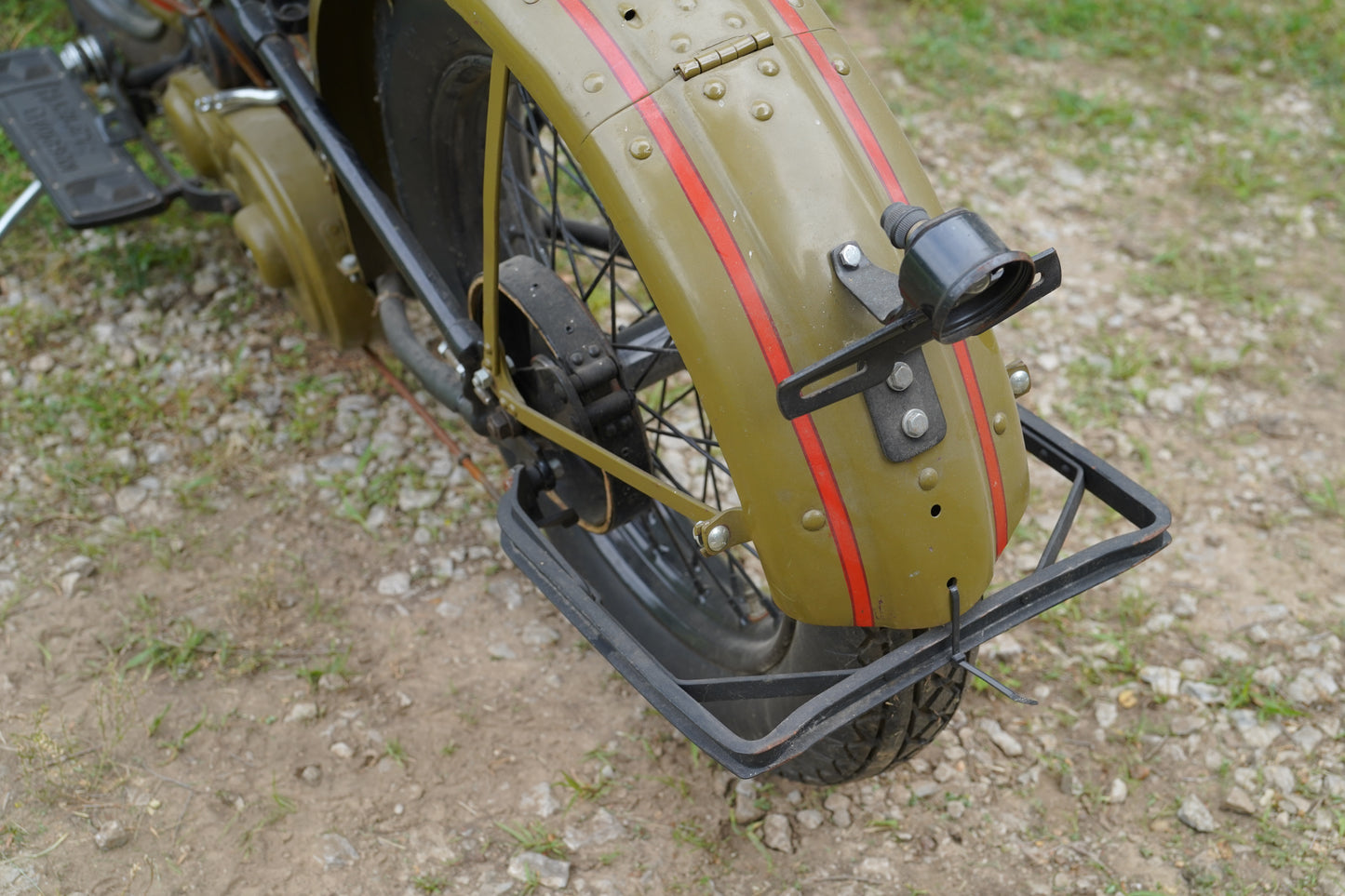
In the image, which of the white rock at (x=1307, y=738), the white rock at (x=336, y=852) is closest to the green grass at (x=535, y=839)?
the white rock at (x=336, y=852)

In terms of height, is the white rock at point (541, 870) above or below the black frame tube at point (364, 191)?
below

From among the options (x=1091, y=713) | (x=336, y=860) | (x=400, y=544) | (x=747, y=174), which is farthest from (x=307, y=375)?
(x=1091, y=713)

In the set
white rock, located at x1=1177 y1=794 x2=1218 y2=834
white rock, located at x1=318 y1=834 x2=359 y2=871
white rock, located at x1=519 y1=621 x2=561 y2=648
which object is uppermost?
white rock, located at x1=318 y1=834 x2=359 y2=871

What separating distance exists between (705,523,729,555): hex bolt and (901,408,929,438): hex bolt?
27 cm

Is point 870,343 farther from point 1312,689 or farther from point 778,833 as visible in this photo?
point 1312,689

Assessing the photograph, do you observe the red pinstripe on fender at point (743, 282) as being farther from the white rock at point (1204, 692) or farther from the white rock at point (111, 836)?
the white rock at point (111, 836)

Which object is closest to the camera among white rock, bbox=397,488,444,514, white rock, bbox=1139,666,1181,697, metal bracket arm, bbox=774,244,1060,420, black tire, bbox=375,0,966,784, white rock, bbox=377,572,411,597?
metal bracket arm, bbox=774,244,1060,420

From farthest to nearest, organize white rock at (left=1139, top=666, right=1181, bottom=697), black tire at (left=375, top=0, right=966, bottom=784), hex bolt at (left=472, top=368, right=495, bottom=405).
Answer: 1. white rock at (left=1139, top=666, right=1181, bottom=697)
2. hex bolt at (left=472, top=368, right=495, bottom=405)
3. black tire at (left=375, top=0, right=966, bottom=784)

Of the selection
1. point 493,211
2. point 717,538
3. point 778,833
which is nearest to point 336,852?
point 778,833

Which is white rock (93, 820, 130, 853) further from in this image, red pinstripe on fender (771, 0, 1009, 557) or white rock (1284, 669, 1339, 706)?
white rock (1284, 669, 1339, 706)

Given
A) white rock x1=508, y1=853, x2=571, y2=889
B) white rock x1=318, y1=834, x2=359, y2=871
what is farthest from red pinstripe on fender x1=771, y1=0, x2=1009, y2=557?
white rock x1=318, y1=834, x2=359, y2=871

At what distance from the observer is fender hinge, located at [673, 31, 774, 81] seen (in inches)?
54.8

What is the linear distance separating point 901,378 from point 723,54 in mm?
467

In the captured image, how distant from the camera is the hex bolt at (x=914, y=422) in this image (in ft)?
4.42
